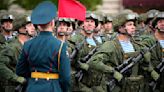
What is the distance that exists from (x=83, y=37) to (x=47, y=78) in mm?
3982

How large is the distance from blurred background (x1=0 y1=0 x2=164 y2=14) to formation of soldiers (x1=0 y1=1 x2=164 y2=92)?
38.1 ft

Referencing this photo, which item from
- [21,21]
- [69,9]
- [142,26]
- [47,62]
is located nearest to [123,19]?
[69,9]

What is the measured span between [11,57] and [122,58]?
1.83 metres

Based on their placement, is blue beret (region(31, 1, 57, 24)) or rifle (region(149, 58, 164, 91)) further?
rifle (region(149, 58, 164, 91))

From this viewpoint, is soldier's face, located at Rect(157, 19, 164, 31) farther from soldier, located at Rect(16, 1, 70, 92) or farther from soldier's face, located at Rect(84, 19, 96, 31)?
soldier, located at Rect(16, 1, 70, 92)

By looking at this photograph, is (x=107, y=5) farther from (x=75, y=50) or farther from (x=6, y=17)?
(x=75, y=50)

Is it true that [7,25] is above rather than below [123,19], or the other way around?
below

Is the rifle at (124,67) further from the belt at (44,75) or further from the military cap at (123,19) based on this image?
the belt at (44,75)

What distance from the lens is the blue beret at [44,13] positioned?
29.3 feet

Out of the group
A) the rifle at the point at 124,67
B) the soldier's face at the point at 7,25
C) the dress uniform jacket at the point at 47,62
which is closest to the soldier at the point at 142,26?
A: the soldier's face at the point at 7,25

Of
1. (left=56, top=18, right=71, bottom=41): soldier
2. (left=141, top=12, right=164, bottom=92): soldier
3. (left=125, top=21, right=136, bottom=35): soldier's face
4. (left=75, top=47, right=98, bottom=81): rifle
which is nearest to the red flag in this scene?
(left=125, top=21, right=136, bottom=35): soldier's face

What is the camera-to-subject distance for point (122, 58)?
1143cm

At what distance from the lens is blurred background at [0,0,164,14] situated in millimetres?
24797

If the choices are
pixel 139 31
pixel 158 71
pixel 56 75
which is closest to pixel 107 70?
pixel 158 71
